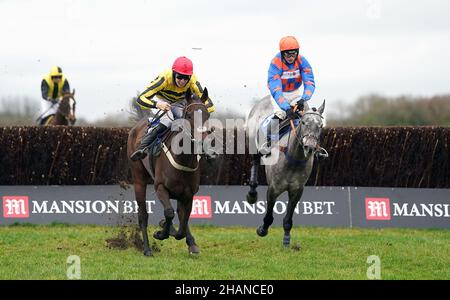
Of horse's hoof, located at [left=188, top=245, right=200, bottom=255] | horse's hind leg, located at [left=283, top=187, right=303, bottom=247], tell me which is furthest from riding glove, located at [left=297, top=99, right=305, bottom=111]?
horse's hoof, located at [left=188, top=245, right=200, bottom=255]

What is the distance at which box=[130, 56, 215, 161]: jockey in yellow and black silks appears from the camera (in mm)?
10422

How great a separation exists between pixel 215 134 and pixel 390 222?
573cm

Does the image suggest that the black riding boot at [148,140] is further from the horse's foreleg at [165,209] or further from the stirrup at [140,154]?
the horse's foreleg at [165,209]

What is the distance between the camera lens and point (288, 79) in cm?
1173

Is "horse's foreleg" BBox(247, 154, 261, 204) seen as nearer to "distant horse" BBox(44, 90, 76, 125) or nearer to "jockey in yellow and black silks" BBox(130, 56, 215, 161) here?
"jockey in yellow and black silks" BBox(130, 56, 215, 161)

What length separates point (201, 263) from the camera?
10.0 metres

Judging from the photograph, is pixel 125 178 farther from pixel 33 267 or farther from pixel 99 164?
pixel 33 267

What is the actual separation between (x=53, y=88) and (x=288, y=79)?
8.54 m

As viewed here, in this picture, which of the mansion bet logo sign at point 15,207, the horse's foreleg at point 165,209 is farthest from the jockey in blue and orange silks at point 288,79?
the mansion bet logo sign at point 15,207

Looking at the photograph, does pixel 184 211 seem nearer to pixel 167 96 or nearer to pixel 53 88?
pixel 167 96

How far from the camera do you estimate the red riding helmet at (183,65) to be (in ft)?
33.7

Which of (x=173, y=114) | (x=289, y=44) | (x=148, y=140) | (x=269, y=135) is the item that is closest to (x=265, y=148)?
(x=269, y=135)

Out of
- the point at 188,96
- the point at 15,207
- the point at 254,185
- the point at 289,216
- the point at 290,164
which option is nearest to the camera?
the point at 188,96
